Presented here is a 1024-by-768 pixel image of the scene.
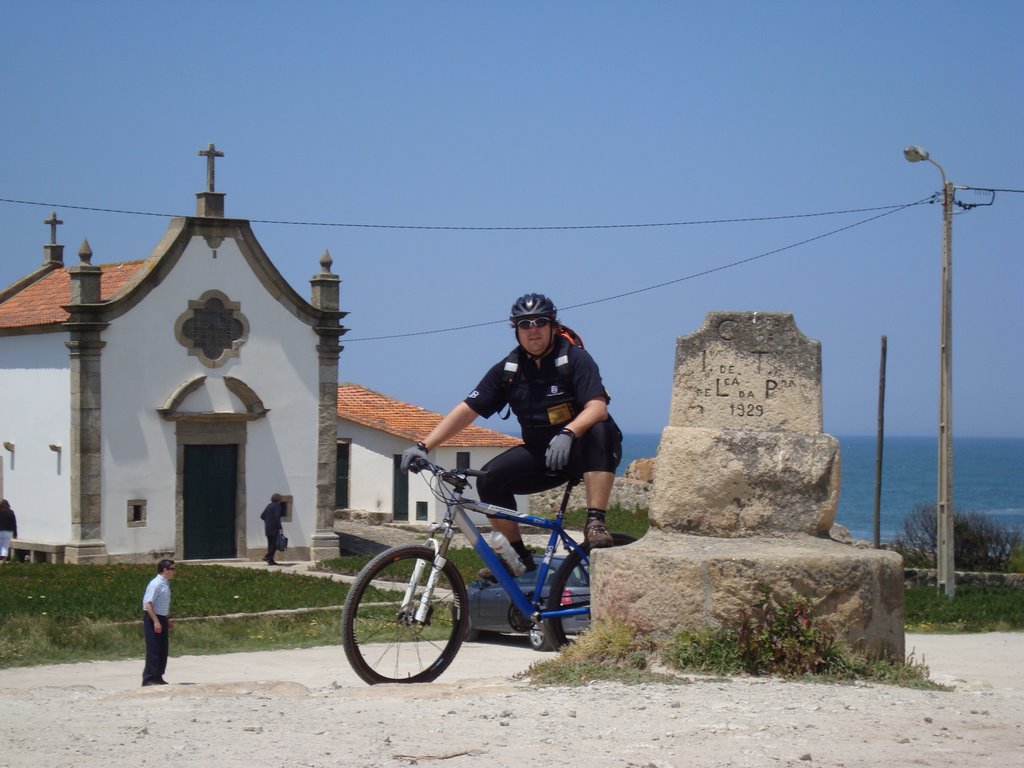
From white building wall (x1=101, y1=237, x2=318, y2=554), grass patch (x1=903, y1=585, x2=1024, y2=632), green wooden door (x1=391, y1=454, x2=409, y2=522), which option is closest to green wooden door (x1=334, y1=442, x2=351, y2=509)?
green wooden door (x1=391, y1=454, x2=409, y2=522)

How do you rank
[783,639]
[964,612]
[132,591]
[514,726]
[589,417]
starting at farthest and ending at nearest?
[132,591], [964,612], [589,417], [783,639], [514,726]

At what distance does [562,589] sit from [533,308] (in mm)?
1547

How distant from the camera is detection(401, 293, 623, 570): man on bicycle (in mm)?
7719

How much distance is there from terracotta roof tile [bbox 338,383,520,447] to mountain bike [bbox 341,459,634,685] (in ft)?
93.6

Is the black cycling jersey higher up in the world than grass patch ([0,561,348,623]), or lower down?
higher up

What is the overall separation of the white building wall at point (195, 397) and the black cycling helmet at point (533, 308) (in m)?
19.6

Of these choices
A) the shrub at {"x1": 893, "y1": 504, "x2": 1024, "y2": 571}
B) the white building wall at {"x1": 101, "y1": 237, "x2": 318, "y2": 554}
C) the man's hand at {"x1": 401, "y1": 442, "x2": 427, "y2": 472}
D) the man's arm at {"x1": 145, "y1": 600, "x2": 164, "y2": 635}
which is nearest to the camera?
the man's hand at {"x1": 401, "y1": 442, "x2": 427, "y2": 472}

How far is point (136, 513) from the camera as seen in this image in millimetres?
26297

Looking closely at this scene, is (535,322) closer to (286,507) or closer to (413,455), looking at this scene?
(413,455)

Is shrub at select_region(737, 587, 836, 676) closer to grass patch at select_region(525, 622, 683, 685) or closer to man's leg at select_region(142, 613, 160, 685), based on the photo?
grass patch at select_region(525, 622, 683, 685)

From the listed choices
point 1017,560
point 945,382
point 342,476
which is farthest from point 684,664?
point 342,476

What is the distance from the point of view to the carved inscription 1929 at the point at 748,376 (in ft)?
26.8

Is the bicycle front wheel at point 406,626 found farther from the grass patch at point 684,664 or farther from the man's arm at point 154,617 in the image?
the man's arm at point 154,617

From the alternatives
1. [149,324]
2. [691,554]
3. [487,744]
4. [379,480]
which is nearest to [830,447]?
[691,554]
